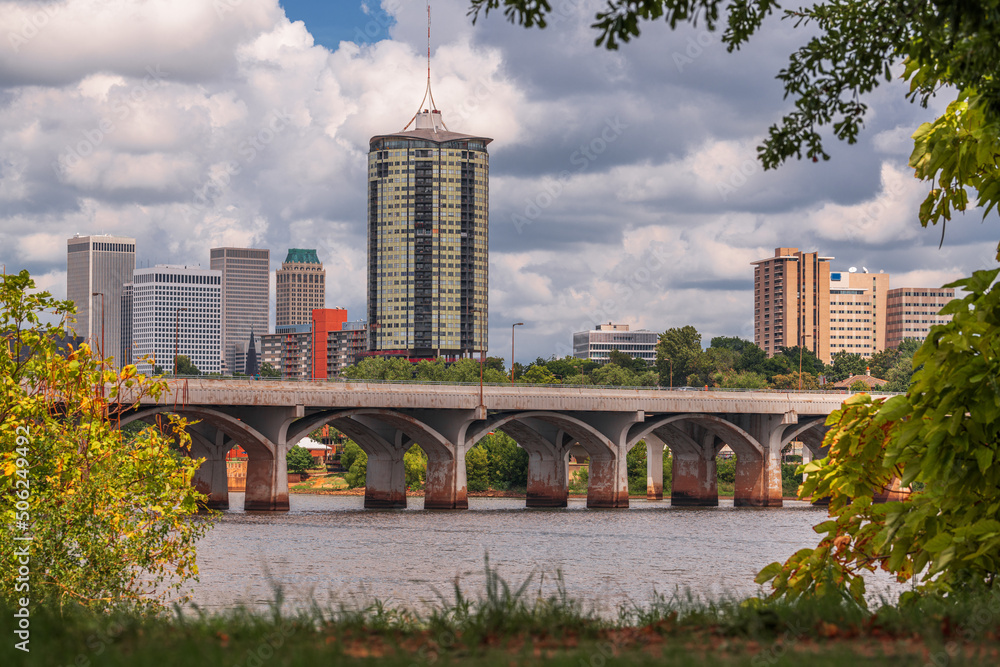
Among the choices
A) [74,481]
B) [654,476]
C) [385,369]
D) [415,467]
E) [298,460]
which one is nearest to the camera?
[74,481]

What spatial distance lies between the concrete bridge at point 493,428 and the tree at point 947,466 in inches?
2096

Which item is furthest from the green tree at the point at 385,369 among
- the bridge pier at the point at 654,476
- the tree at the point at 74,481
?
the tree at the point at 74,481

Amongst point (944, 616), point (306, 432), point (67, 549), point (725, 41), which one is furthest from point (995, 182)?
point (306, 432)

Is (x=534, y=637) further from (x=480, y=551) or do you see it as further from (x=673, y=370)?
(x=673, y=370)

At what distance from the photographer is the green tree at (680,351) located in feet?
590

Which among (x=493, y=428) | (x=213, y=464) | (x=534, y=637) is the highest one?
(x=534, y=637)

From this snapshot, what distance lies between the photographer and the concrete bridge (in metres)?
69.1

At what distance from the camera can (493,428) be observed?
255 feet

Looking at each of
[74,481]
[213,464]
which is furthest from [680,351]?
[74,481]

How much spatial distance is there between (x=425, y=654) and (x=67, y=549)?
41.0 feet

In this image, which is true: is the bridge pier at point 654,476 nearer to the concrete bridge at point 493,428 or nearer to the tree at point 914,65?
the concrete bridge at point 493,428

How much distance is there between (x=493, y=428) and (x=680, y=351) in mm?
106728

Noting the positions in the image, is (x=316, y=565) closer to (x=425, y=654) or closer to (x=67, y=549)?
(x=67, y=549)

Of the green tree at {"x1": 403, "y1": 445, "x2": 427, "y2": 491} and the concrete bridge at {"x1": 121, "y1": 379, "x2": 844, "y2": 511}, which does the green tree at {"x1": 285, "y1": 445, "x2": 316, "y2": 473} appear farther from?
the concrete bridge at {"x1": 121, "y1": 379, "x2": 844, "y2": 511}
